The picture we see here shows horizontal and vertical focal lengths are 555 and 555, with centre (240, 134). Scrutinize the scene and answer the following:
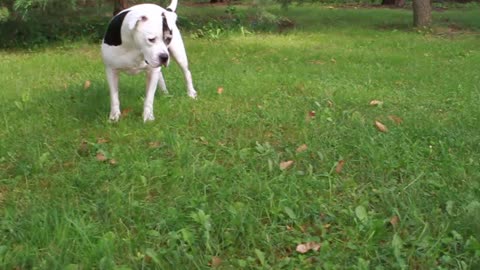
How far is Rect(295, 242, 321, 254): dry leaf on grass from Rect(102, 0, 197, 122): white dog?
7.58 feet

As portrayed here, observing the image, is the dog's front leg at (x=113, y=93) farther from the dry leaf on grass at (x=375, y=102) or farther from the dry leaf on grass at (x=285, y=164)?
the dry leaf on grass at (x=375, y=102)

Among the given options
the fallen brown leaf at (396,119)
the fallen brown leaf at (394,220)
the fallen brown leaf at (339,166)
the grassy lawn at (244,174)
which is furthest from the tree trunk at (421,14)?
the fallen brown leaf at (394,220)

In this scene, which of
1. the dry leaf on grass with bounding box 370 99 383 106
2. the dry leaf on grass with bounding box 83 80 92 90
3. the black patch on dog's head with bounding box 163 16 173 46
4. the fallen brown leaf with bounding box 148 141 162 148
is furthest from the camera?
the dry leaf on grass with bounding box 83 80 92 90

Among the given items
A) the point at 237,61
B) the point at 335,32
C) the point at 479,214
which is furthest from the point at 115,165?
the point at 335,32

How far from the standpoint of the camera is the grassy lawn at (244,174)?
2.93 m

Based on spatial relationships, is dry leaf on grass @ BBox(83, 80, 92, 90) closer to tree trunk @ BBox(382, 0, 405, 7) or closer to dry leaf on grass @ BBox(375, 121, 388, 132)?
dry leaf on grass @ BBox(375, 121, 388, 132)

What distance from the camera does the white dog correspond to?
4.64 meters

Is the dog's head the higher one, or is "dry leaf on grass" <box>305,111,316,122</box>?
the dog's head

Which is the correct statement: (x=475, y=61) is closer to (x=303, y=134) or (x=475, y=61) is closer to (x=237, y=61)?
(x=237, y=61)

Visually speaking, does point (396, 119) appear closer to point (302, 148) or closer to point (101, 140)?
point (302, 148)

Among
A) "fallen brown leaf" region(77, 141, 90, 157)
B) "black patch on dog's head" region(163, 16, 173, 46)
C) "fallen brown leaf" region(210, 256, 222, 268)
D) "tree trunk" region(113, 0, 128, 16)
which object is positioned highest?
"black patch on dog's head" region(163, 16, 173, 46)

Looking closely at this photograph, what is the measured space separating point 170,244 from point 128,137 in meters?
2.00

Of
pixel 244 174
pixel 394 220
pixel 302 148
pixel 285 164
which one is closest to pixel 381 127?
pixel 302 148

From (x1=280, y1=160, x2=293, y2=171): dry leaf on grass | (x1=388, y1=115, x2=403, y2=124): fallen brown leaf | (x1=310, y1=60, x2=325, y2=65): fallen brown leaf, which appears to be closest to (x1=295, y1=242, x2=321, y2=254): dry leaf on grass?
(x1=280, y1=160, x2=293, y2=171): dry leaf on grass
